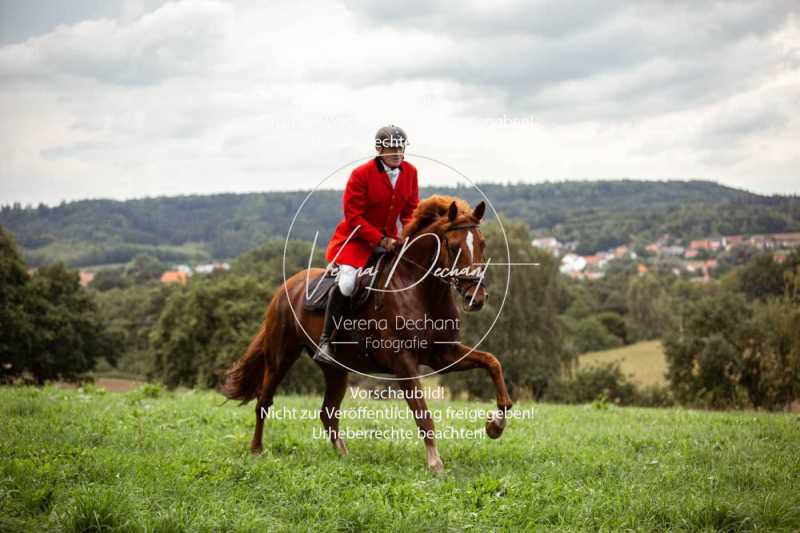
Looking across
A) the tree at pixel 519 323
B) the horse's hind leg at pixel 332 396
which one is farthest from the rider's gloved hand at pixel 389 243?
the tree at pixel 519 323

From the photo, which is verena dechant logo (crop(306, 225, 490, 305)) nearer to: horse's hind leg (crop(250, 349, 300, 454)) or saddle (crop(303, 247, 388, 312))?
saddle (crop(303, 247, 388, 312))

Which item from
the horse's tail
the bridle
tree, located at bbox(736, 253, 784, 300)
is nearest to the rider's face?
the bridle

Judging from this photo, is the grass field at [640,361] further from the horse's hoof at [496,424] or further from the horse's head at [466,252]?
the horse's head at [466,252]

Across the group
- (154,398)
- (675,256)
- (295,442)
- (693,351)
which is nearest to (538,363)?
(693,351)

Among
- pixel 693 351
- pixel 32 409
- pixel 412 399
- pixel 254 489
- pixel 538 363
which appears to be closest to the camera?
pixel 254 489

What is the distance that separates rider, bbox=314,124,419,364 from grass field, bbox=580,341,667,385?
3691 centimetres

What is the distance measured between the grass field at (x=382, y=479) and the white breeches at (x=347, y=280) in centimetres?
197

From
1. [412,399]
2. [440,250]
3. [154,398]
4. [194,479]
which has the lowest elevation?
[154,398]

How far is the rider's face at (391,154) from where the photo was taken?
7948mm

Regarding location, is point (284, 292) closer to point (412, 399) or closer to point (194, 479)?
point (412, 399)

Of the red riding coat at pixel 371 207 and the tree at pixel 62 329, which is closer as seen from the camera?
the red riding coat at pixel 371 207

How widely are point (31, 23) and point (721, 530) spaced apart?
10446 mm

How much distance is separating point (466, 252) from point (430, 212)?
818mm

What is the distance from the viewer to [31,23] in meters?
9.50
